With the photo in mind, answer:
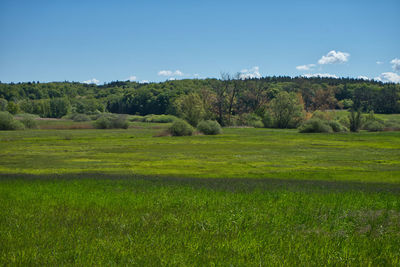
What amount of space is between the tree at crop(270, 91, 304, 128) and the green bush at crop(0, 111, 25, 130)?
218 feet

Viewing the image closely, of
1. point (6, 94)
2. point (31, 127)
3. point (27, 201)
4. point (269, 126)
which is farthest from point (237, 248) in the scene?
point (6, 94)

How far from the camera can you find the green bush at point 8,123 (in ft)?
287

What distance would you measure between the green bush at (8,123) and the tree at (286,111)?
6645 centimetres

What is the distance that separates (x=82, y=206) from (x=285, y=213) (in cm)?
604

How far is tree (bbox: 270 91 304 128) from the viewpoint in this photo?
114m

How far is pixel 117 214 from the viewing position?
1123 cm

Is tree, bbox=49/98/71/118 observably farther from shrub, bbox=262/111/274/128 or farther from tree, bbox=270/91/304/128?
tree, bbox=270/91/304/128

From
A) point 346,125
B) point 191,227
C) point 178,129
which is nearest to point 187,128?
point 178,129

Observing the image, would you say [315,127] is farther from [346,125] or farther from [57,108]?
[57,108]

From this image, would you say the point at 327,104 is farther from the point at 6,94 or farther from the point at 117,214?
Result: the point at 117,214

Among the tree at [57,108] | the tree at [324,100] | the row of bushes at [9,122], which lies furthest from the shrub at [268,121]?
the tree at [57,108]

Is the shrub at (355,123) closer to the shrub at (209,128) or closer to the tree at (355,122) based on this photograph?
the tree at (355,122)

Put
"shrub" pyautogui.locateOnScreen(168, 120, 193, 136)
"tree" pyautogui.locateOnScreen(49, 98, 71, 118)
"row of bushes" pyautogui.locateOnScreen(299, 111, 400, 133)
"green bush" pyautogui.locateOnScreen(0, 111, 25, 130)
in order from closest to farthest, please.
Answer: "shrub" pyautogui.locateOnScreen(168, 120, 193, 136)
"green bush" pyautogui.locateOnScreen(0, 111, 25, 130)
"row of bushes" pyautogui.locateOnScreen(299, 111, 400, 133)
"tree" pyautogui.locateOnScreen(49, 98, 71, 118)

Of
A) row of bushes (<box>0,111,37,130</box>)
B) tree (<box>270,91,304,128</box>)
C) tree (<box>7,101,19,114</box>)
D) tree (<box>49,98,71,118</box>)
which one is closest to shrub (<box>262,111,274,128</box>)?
tree (<box>270,91,304,128</box>)
